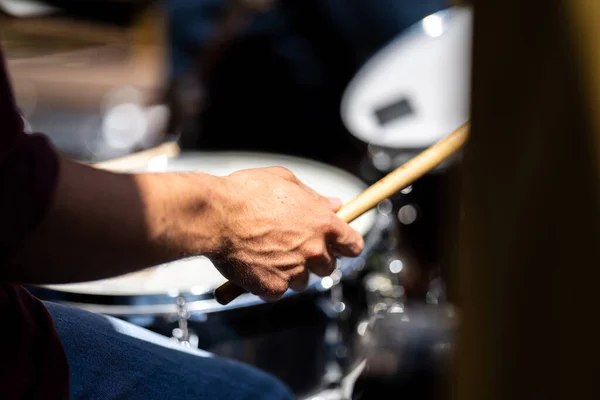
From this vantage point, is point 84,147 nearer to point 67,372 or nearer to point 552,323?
point 67,372

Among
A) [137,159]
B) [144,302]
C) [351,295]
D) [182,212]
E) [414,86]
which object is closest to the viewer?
[182,212]

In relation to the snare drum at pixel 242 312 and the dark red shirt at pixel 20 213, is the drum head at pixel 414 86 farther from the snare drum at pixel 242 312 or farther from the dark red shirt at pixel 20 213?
the dark red shirt at pixel 20 213

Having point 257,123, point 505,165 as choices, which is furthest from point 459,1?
point 505,165

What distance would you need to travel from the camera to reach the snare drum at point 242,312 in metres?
0.93

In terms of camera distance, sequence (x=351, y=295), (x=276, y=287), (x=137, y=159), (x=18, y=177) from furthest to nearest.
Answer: (x=137, y=159)
(x=351, y=295)
(x=276, y=287)
(x=18, y=177)

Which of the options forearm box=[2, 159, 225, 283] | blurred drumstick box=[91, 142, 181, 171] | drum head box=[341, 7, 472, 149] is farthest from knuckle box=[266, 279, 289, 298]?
drum head box=[341, 7, 472, 149]

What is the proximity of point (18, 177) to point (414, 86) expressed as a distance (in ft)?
4.31

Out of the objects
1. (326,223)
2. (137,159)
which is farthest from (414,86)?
(326,223)

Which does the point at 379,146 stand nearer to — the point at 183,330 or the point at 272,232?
the point at 183,330

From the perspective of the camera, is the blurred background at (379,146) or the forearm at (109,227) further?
the forearm at (109,227)

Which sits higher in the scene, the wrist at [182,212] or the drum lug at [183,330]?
the wrist at [182,212]

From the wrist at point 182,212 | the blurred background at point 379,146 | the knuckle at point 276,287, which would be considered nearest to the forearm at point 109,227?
the wrist at point 182,212

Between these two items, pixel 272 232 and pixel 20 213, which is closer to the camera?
pixel 20 213

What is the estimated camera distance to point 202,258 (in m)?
1.12
